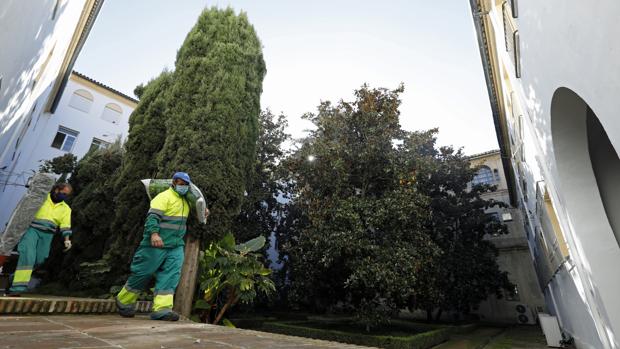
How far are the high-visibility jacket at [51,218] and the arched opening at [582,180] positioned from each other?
7.75m

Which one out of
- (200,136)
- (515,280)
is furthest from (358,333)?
(515,280)


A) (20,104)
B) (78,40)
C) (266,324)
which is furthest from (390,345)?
(78,40)

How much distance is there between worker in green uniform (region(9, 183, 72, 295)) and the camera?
4.57 meters

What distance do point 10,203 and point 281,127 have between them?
49.7 ft

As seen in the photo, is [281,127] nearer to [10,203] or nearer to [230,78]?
[230,78]

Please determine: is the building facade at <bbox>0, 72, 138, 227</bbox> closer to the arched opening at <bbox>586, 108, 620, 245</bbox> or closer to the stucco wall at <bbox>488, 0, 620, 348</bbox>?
the stucco wall at <bbox>488, 0, 620, 348</bbox>

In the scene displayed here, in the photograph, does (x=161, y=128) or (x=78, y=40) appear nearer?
(x=161, y=128)

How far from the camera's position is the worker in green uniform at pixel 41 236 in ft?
15.0

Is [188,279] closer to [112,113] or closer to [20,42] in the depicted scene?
[20,42]

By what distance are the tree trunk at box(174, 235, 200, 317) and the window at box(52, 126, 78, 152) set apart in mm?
18560

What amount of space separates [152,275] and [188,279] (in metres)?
2.10

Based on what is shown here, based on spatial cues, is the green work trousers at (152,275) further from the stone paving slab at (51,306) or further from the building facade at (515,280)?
the building facade at (515,280)

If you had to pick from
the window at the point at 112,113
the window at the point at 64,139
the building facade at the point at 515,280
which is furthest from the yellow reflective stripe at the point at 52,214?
the building facade at the point at 515,280

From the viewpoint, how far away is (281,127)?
1859 cm
